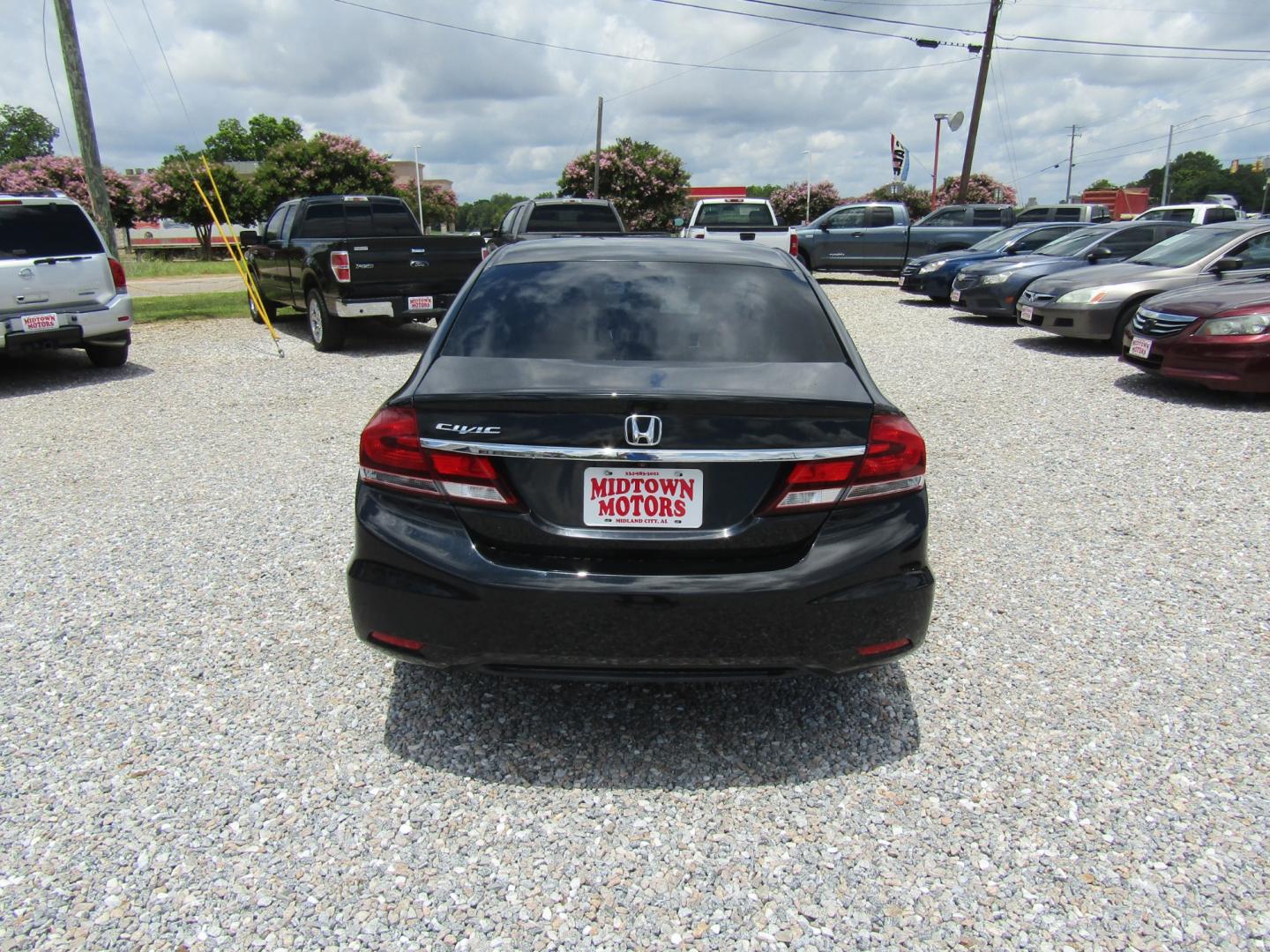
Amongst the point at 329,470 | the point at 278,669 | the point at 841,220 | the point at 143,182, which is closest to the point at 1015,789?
the point at 278,669

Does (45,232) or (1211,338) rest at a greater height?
(45,232)

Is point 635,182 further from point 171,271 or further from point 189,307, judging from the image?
point 189,307

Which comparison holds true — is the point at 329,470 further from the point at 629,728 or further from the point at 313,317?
the point at 313,317

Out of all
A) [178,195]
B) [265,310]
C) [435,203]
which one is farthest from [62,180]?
[265,310]

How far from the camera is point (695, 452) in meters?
2.46

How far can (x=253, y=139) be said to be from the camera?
303 ft

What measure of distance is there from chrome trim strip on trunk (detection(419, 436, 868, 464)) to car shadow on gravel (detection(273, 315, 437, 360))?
335 inches

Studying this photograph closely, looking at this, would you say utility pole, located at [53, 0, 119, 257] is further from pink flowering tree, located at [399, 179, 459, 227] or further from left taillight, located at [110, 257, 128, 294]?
pink flowering tree, located at [399, 179, 459, 227]

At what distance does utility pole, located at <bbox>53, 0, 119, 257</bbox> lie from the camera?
1373 cm

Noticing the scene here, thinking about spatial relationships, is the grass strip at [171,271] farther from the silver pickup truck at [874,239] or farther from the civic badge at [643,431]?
the civic badge at [643,431]

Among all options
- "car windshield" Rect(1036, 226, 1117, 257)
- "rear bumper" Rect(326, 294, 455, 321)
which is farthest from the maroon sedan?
"rear bumper" Rect(326, 294, 455, 321)

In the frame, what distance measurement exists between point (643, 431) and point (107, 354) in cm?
983

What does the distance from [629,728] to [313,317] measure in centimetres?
980

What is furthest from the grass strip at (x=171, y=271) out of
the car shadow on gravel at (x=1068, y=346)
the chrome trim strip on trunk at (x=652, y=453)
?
the chrome trim strip on trunk at (x=652, y=453)
